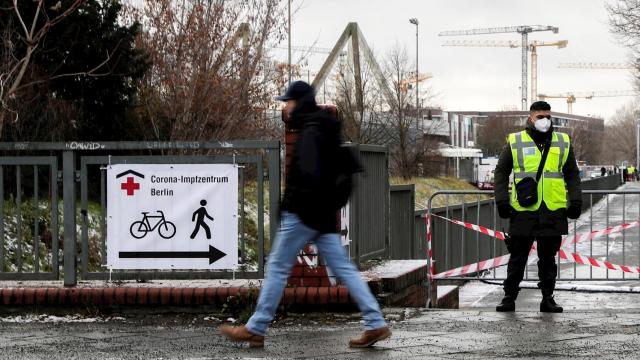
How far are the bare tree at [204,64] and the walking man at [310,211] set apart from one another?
12.2m

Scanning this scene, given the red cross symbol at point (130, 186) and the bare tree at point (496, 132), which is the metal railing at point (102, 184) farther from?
the bare tree at point (496, 132)

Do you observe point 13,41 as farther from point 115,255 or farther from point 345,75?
point 345,75

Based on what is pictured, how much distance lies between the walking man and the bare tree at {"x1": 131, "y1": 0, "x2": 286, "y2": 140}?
12173mm

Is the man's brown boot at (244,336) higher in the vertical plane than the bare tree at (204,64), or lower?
lower

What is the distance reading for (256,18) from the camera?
66.1 feet

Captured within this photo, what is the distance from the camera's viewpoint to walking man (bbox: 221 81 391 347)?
6492 millimetres

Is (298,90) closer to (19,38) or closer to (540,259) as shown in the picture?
(540,259)

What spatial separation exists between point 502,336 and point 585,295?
531cm

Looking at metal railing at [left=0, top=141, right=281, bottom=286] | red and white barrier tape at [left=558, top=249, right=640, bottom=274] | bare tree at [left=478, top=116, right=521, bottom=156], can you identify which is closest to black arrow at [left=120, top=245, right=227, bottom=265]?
metal railing at [left=0, top=141, right=281, bottom=286]

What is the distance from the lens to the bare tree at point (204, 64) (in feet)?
62.1

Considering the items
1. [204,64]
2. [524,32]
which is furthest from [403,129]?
[524,32]

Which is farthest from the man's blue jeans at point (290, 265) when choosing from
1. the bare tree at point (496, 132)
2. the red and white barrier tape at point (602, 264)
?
the bare tree at point (496, 132)

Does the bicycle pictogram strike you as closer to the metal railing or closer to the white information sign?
the white information sign

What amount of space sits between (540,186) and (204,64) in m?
10.9
